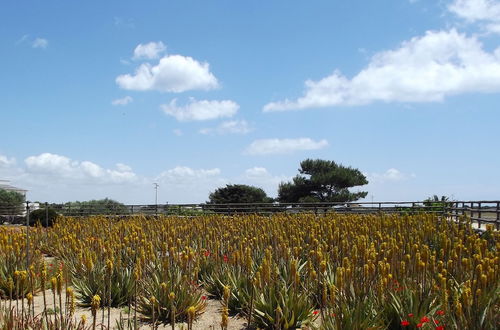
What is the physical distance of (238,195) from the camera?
52.9 metres

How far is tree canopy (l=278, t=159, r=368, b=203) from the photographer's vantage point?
4953cm

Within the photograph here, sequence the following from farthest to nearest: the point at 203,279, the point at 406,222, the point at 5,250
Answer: the point at 406,222 → the point at 5,250 → the point at 203,279

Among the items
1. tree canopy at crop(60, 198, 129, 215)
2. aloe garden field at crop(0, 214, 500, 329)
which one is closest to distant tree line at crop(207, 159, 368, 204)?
tree canopy at crop(60, 198, 129, 215)

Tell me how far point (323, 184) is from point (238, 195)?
31.1ft

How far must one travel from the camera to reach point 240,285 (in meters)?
7.24

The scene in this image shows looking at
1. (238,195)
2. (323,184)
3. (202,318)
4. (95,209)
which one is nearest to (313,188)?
(323,184)

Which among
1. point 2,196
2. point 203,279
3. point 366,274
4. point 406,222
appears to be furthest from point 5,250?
point 2,196

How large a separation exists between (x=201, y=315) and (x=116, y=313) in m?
1.33

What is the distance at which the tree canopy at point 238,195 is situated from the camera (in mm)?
52312

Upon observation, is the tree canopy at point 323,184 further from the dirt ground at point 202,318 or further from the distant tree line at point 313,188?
the dirt ground at point 202,318

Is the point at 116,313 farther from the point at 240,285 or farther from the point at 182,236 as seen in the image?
the point at 182,236

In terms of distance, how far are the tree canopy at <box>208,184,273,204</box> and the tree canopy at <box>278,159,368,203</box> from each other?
2353mm

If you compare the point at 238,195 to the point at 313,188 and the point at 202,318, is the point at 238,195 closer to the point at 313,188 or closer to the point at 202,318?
the point at 313,188

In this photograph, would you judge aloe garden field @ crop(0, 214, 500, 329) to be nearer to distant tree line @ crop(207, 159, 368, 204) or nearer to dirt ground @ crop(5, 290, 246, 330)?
dirt ground @ crop(5, 290, 246, 330)
